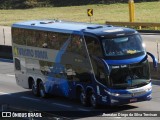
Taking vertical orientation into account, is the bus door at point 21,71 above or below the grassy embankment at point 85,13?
above

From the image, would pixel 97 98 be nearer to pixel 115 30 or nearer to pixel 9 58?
pixel 115 30

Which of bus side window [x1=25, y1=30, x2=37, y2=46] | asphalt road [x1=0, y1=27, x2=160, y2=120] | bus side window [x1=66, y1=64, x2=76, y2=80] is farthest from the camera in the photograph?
bus side window [x1=25, y1=30, x2=37, y2=46]

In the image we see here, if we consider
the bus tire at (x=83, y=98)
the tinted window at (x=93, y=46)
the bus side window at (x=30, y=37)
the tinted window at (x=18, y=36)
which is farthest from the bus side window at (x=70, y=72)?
the tinted window at (x=18, y=36)

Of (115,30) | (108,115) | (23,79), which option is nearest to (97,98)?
(108,115)

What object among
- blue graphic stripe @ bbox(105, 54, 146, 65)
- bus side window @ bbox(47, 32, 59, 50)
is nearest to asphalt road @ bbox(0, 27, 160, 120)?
blue graphic stripe @ bbox(105, 54, 146, 65)

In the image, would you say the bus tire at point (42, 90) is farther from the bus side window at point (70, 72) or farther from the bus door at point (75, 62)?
the bus side window at point (70, 72)

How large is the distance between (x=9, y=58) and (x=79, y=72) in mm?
18435

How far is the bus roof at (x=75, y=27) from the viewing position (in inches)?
768

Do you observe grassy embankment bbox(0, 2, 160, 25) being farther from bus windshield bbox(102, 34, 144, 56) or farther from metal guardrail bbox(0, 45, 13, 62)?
bus windshield bbox(102, 34, 144, 56)

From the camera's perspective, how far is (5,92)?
964 inches

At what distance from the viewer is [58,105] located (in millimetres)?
20891

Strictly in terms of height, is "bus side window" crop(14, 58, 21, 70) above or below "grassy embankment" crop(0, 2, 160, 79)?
above

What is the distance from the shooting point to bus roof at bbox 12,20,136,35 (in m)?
19.5

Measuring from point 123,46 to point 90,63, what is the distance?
133 cm
